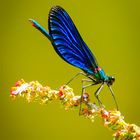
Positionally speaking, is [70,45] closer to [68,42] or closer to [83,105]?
[68,42]

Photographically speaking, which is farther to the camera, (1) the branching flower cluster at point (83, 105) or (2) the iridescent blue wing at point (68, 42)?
(2) the iridescent blue wing at point (68, 42)

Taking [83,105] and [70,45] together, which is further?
[70,45]

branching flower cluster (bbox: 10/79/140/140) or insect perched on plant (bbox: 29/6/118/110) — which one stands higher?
insect perched on plant (bbox: 29/6/118/110)

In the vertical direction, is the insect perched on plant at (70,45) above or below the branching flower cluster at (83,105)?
above

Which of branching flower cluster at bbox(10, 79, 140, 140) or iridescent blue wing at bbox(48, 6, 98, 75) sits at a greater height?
iridescent blue wing at bbox(48, 6, 98, 75)

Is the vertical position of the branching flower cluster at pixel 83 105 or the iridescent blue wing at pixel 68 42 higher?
the iridescent blue wing at pixel 68 42

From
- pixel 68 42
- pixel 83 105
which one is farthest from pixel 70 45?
pixel 83 105

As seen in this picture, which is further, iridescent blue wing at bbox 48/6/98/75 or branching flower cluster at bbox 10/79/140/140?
iridescent blue wing at bbox 48/6/98/75

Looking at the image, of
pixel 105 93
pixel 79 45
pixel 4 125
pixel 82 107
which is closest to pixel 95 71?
pixel 79 45
